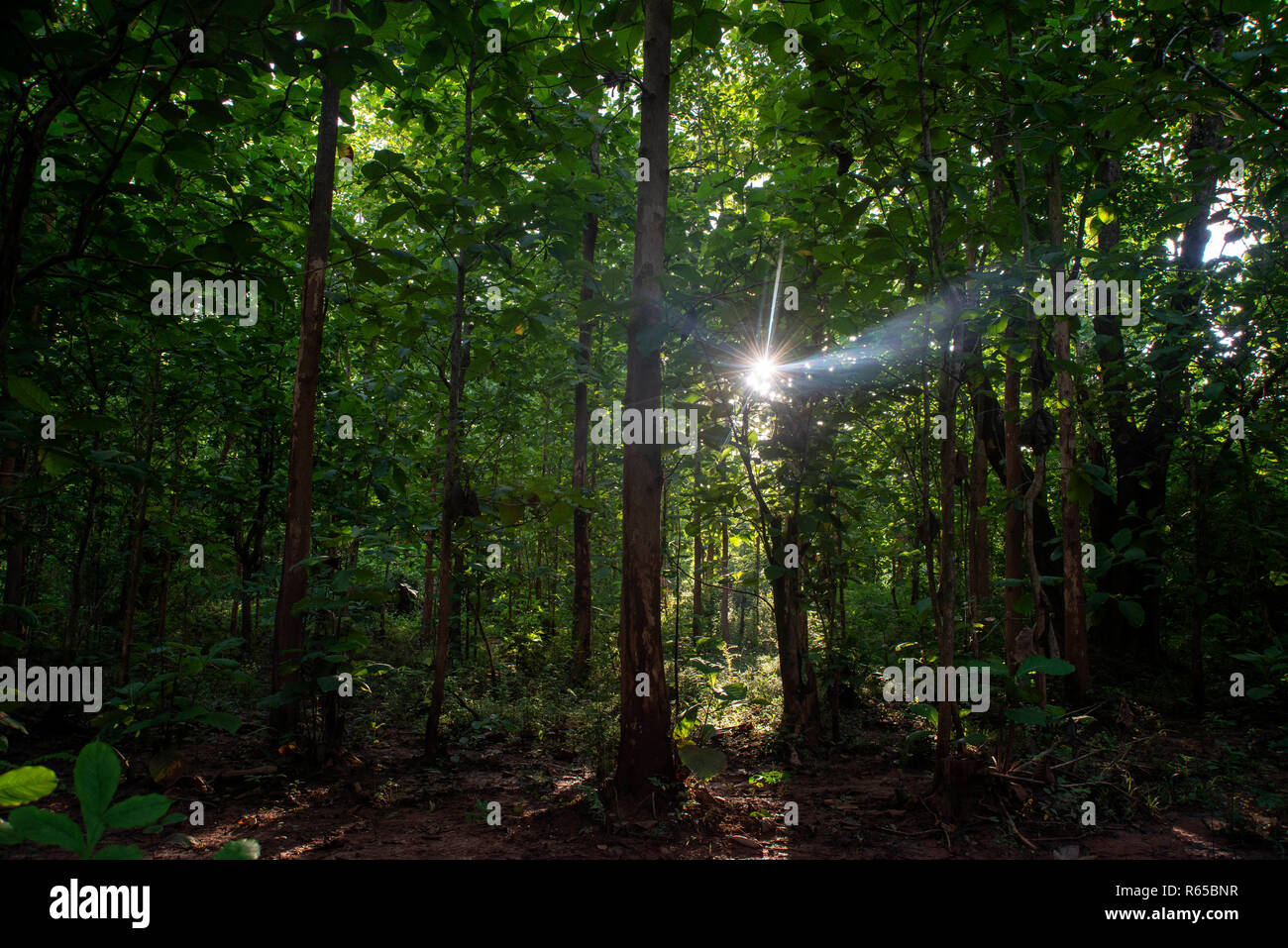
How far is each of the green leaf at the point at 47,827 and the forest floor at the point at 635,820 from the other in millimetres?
2506

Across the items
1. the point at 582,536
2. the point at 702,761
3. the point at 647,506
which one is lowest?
the point at 702,761

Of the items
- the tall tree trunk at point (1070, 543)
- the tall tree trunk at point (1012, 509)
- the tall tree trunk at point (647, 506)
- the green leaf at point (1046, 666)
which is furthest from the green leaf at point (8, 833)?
the tall tree trunk at point (1070, 543)

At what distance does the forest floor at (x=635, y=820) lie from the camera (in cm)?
371

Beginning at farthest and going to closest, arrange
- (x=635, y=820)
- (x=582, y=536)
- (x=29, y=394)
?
1. (x=582, y=536)
2. (x=635, y=820)
3. (x=29, y=394)

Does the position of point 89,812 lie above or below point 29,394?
below

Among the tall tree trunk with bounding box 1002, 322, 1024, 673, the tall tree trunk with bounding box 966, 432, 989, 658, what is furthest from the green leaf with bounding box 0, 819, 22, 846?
the tall tree trunk with bounding box 966, 432, 989, 658

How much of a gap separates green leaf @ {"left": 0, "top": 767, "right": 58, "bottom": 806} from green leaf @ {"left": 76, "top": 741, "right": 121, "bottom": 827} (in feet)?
0.23

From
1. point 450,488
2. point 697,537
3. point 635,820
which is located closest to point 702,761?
point 635,820

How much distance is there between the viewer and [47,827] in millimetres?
1037

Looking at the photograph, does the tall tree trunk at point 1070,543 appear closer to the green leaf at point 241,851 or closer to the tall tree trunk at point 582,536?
the tall tree trunk at point 582,536

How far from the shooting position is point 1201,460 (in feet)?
21.8

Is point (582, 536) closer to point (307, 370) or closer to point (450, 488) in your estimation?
point (450, 488)

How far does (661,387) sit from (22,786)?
390 centimetres

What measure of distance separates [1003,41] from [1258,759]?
6.77m
